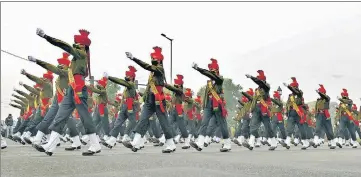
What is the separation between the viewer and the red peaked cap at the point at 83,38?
10.6 metres

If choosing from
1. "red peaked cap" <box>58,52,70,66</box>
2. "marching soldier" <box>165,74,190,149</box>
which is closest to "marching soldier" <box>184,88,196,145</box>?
"marching soldier" <box>165,74,190,149</box>

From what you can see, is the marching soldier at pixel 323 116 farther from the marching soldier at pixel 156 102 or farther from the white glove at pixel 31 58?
the white glove at pixel 31 58

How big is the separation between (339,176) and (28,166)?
168 inches

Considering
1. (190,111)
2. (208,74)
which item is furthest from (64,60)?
(190,111)

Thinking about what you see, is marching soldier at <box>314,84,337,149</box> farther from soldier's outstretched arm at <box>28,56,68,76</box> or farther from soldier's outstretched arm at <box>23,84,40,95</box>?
soldier's outstretched arm at <box>28,56,68,76</box>

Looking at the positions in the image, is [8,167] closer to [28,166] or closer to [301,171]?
[28,166]

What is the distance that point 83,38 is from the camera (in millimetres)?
10633

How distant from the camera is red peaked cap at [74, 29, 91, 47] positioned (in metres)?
10.6

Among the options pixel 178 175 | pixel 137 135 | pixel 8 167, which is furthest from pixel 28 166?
pixel 137 135

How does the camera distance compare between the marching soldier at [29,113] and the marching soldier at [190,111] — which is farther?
the marching soldier at [190,111]

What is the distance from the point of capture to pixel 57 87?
1249 cm

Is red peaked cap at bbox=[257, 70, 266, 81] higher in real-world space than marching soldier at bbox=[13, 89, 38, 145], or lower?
higher

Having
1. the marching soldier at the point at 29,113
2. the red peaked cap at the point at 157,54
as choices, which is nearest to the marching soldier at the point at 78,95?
the red peaked cap at the point at 157,54

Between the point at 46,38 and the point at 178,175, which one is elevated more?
the point at 46,38
